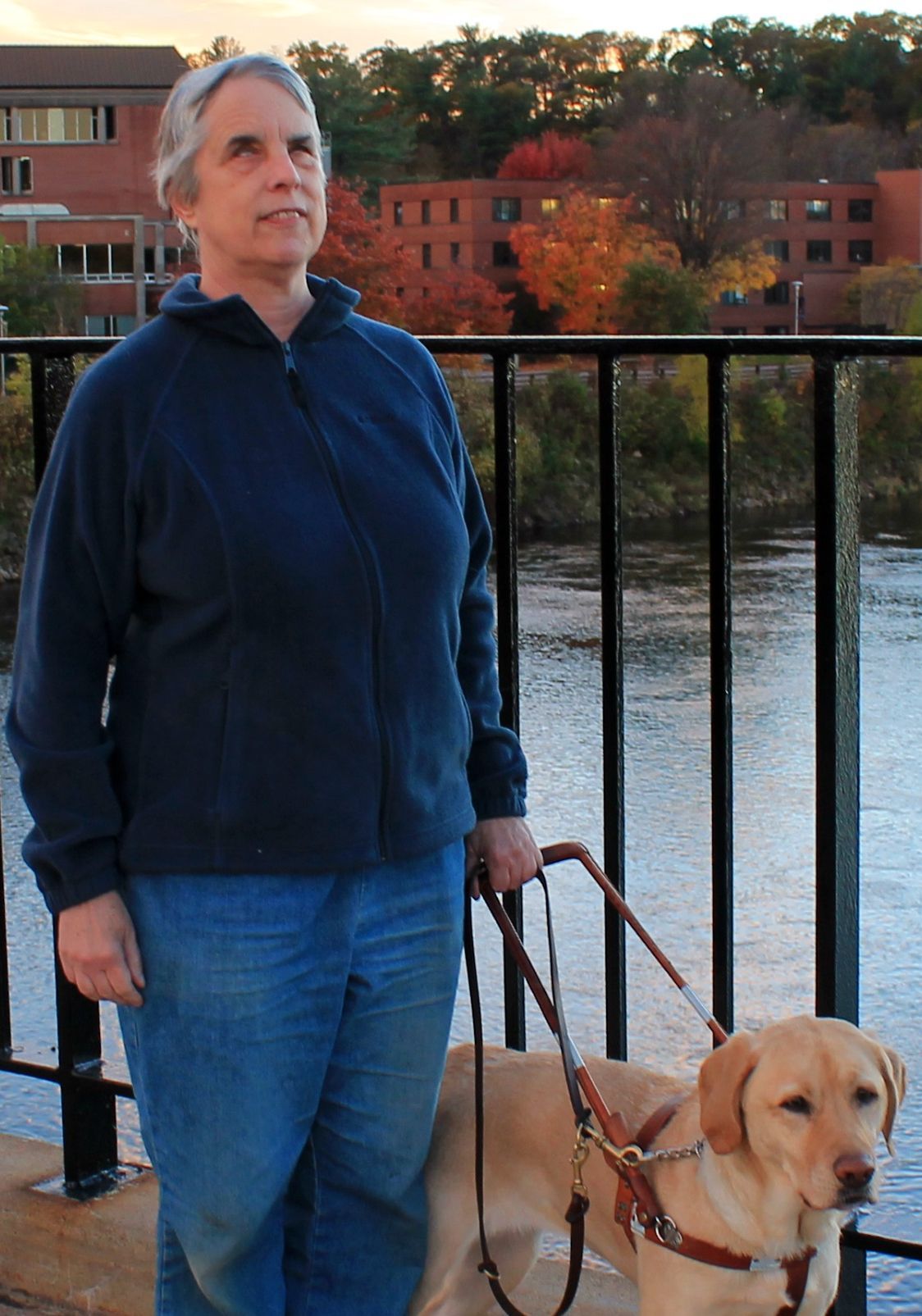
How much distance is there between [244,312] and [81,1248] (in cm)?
148

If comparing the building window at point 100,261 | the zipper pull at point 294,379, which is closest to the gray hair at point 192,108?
the zipper pull at point 294,379

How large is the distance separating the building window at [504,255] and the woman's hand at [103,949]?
58.9 m

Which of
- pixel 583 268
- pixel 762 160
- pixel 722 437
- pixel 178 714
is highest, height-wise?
pixel 762 160

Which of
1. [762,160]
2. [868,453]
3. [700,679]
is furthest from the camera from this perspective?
[762,160]

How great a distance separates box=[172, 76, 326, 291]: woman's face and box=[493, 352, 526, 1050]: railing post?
1.37 ft

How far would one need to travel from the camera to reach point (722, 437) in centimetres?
214

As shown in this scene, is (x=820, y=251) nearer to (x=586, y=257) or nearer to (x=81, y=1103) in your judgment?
(x=586, y=257)

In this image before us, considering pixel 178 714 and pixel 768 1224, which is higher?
pixel 178 714

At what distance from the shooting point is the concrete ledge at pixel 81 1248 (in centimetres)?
249

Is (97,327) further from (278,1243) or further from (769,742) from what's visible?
(278,1243)

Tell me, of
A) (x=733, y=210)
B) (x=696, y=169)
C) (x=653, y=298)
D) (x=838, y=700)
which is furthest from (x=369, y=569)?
(x=696, y=169)

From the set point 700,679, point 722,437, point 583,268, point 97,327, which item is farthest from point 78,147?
point 722,437

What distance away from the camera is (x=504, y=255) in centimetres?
5962

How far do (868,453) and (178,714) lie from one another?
9.21ft
